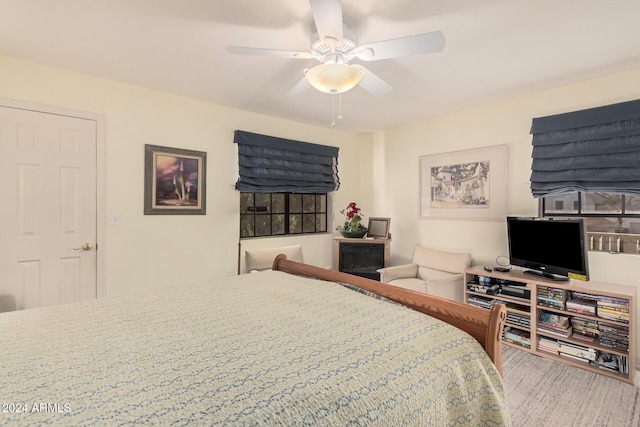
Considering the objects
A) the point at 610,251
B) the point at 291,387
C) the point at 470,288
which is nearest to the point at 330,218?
the point at 470,288

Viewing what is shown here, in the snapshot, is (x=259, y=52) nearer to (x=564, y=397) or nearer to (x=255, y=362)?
(x=255, y=362)

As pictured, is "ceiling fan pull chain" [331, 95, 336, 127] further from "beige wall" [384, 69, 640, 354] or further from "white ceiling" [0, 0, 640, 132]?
"beige wall" [384, 69, 640, 354]

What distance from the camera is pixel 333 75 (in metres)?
1.84

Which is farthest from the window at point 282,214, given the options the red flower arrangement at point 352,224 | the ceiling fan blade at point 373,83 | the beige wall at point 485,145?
the ceiling fan blade at point 373,83

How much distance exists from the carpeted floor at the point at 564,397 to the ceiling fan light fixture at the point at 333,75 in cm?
229

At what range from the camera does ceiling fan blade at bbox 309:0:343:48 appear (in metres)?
1.42

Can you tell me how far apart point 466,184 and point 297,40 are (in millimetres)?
2535

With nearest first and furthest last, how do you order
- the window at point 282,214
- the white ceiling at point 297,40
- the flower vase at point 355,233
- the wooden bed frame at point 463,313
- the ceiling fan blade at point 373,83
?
the wooden bed frame at point 463,313 < the white ceiling at point 297,40 < the ceiling fan blade at point 373,83 < the window at point 282,214 < the flower vase at point 355,233

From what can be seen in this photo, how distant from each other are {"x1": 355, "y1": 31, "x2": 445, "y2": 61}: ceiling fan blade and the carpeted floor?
2244 millimetres

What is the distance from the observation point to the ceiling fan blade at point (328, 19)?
1425 millimetres

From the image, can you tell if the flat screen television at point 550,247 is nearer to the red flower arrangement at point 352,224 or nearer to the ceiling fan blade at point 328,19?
the red flower arrangement at point 352,224

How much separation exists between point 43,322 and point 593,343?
144 inches

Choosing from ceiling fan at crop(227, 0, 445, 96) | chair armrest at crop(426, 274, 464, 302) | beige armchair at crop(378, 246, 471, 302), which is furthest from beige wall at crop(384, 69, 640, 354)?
ceiling fan at crop(227, 0, 445, 96)

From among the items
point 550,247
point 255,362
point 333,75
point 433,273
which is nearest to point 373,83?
point 333,75
